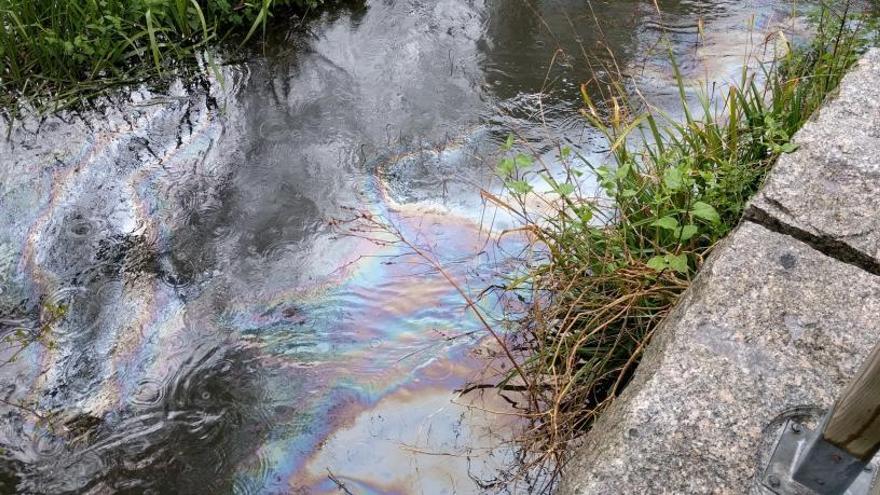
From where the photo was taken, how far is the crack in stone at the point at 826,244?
2309mm

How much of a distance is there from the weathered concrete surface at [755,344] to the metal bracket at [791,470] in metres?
Result: 0.03

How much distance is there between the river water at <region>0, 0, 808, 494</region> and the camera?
2645mm

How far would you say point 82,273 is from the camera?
3.24m

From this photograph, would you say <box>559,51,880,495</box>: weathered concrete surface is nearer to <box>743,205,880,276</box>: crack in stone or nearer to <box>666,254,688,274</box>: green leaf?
<box>743,205,880,276</box>: crack in stone

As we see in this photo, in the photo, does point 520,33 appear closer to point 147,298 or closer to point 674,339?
point 147,298

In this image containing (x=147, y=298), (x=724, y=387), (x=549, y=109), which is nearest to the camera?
(x=724, y=387)

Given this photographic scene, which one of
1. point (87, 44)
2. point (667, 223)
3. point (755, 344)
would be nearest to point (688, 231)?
point (667, 223)

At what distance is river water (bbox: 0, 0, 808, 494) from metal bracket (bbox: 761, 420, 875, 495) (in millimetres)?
940

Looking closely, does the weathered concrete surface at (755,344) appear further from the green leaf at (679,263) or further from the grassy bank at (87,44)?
the grassy bank at (87,44)

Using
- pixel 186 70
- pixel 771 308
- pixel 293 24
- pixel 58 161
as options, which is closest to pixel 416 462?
pixel 771 308

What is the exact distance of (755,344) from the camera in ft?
6.58

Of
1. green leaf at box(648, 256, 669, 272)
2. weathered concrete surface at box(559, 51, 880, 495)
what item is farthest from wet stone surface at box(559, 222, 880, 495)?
green leaf at box(648, 256, 669, 272)

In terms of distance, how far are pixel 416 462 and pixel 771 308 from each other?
1.26 metres

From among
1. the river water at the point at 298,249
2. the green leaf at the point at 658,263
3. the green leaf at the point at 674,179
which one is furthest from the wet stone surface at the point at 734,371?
the river water at the point at 298,249
